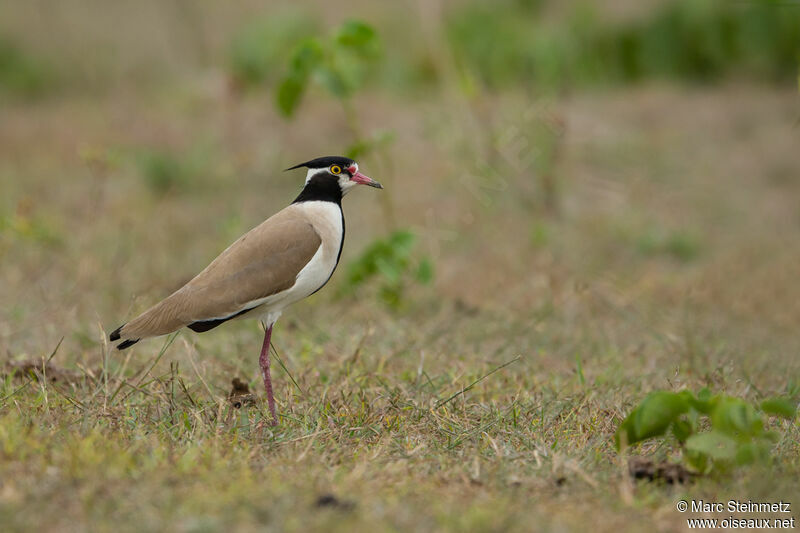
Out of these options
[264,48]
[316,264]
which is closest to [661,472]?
[316,264]

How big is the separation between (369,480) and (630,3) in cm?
1086

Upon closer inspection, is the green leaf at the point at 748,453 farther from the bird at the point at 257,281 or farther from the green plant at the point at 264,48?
the green plant at the point at 264,48

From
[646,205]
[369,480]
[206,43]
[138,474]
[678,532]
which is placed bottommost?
[646,205]

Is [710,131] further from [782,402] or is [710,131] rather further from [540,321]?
[782,402]

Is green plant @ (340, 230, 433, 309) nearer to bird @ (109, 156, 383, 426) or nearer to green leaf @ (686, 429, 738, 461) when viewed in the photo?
bird @ (109, 156, 383, 426)

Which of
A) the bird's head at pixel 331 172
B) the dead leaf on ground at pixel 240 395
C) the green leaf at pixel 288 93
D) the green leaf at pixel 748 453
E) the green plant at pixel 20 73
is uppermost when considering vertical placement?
the green plant at pixel 20 73

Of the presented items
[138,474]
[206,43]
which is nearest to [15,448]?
[138,474]

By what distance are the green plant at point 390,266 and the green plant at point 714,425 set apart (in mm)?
2571

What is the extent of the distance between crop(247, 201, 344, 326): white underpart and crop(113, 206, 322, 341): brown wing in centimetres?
3

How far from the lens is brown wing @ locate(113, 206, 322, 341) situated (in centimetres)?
375

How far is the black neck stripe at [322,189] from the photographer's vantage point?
4062 millimetres

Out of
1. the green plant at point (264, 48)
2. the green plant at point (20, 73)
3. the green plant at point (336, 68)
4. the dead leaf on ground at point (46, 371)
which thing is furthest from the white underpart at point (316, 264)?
the green plant at point (20, 73)

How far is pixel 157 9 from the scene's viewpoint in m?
12.1

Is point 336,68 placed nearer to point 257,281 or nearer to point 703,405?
point 257,281
